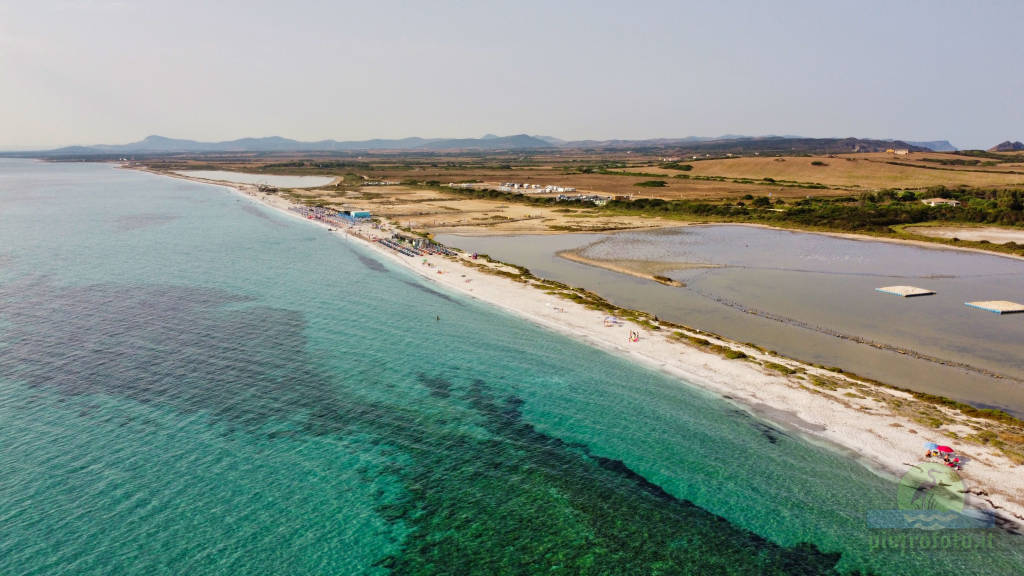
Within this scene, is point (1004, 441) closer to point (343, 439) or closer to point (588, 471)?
point (588, 471)

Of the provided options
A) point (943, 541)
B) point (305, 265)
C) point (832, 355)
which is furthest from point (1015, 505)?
point (305, 265)

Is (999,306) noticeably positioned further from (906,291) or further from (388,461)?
(388,461)

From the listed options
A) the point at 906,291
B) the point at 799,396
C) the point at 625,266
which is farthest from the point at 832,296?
the point at 799,396

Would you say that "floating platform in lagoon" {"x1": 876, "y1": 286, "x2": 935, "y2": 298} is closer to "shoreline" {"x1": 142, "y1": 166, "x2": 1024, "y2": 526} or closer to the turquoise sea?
"shoreline" {"x1": 142, "y1": 166, "x2": 1024, "y2": 526}

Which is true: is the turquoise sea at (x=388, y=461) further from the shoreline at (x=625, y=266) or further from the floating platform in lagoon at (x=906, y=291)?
the floating platform in lagoon at (x=906, y=291)

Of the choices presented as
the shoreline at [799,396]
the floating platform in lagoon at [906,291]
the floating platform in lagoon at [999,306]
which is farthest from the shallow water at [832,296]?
the shoreline at [799,396]


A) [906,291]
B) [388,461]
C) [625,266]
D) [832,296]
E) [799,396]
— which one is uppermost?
[625,266]
